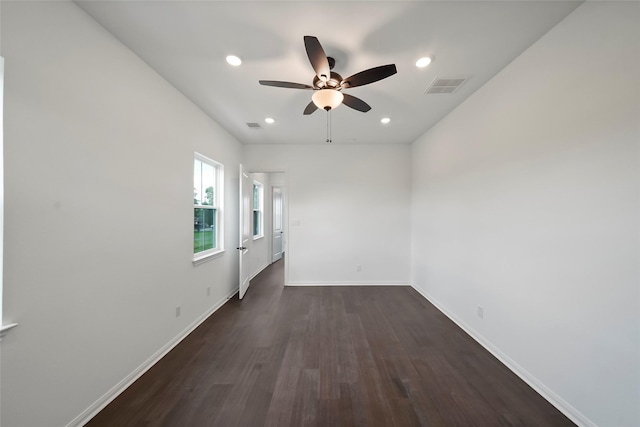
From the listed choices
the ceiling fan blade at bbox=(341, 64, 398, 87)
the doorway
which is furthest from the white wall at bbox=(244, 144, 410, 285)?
the ceiling fan blade at bbox=(341, 64, 398, 87)

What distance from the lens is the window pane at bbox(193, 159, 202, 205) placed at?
118 inches

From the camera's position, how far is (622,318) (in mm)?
1336

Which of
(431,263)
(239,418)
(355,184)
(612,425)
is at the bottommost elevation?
(239,418)

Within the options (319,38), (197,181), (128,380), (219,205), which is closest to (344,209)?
(219,205)

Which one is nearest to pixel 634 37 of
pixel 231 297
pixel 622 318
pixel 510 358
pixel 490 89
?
pixel 490 89

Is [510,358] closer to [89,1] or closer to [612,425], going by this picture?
[612,425]

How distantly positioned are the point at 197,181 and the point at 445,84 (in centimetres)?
314

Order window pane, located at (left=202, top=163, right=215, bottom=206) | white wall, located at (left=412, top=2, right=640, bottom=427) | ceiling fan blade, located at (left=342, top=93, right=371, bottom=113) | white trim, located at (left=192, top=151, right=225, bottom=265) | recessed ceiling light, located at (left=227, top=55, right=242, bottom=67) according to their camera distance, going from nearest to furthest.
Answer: white wall, located at (left=412, top=2, right=640, bottom=427), recessed ceiling light, located at (left=227, top=55, right=242, bottom=67), ceiling fan blade, located at (left=342, top=93, right=371, bottom=113), window pane, located at (left=202, top=163, right=215, bottom=206), white trim, located at (left=192, top=151, right=225, bottom=265)

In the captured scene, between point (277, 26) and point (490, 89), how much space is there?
6.96 feet

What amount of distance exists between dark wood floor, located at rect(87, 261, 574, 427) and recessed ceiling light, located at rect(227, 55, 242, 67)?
8.91 feet

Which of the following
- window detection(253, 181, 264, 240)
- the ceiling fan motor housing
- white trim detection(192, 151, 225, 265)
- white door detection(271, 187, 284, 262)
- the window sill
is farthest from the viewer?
white door detection(271, 187, 284, 262)

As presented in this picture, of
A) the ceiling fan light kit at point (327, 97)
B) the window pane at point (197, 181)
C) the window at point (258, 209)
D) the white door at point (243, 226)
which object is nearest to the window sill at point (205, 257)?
the white door at point (243, 226)

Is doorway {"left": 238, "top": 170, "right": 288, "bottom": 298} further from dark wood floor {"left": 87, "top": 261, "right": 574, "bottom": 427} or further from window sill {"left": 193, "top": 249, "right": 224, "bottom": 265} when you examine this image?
dark wood floor {"left": 87, "top": 261, "right": 574, "bottom": 427}

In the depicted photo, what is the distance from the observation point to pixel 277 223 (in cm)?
709
